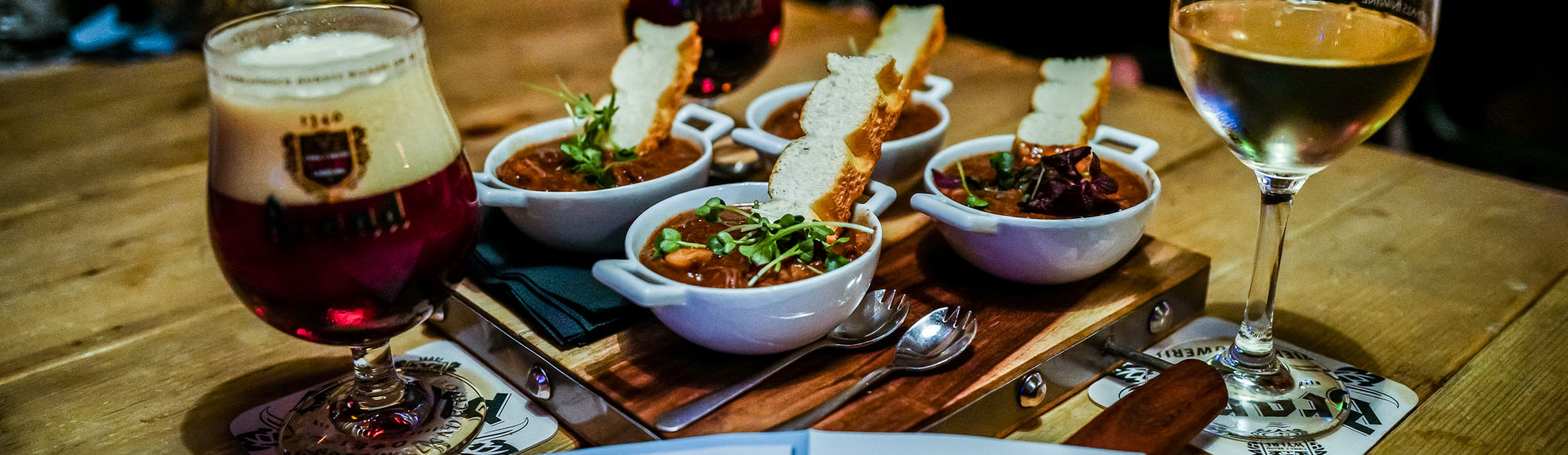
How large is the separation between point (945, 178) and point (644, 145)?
1.52 ft

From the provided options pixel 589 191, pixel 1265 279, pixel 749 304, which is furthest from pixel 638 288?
pixel 1265 279

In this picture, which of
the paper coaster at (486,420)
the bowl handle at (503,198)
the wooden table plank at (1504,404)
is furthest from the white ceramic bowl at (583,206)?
the wooden table plank at (1504,404)

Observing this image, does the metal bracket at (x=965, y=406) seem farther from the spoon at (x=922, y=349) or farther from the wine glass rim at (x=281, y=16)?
the wine glass rim at (x=281, y=16)

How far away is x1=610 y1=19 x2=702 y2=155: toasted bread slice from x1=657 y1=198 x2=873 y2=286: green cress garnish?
403 mm

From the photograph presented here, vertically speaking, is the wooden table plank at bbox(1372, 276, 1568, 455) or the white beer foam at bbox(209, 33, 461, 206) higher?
the white beer foam at bbox(209, 33, 461, 206)

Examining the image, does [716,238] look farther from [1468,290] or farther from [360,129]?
[1468,290]

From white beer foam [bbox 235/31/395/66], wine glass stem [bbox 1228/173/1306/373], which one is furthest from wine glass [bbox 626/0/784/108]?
wine glass stem [bbox 1228/173/1306/373]

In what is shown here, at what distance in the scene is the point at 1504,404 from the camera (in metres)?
1.17

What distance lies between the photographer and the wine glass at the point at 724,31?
1848 millimetres

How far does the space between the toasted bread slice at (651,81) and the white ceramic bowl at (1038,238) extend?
0.46 m

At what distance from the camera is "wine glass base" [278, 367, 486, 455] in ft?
3.59

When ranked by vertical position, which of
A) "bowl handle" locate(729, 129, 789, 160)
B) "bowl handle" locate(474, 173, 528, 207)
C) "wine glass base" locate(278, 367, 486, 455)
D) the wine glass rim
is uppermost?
the wine glass rim

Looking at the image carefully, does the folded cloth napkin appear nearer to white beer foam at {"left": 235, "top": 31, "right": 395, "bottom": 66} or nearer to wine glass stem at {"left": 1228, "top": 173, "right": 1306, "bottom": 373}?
white beer foam at {"left": 235, "top": 31, "right": 395, "bottom": 66}

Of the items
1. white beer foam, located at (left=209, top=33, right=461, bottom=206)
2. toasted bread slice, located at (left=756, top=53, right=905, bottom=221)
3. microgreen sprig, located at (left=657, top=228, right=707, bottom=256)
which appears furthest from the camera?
toasted bread slice, located at (left=756, top=53, right=905, bottom=221)
